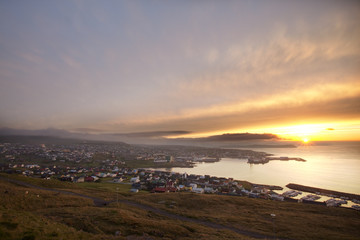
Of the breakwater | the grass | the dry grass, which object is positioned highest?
the grass

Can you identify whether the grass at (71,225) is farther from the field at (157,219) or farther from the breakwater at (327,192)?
the breakwater at (327,192)

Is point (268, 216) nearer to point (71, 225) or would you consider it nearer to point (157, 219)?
point (157, 219)

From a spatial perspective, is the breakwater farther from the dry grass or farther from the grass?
the grass

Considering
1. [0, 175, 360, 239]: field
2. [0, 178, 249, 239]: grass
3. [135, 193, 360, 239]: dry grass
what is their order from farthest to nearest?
[135, 193, 360, 239]: dry grass
[0, 175, 360, 239]: field
[0, 178, 249, 239]: grass

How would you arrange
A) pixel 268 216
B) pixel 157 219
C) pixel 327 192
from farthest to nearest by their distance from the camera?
pixel 327 192, pixel 268 216, pixel 157 219

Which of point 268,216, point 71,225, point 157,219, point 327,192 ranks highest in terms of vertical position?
point 71,225

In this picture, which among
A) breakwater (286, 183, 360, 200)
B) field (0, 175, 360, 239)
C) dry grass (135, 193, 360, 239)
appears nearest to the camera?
field (0, 175, 360, 239)

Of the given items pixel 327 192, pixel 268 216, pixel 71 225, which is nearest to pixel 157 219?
pixel 71 225

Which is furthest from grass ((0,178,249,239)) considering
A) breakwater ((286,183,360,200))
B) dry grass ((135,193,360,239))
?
breakwater ((286,183,360,200))

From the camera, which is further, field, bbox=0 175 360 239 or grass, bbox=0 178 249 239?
field, bbox=0 175 360 239
